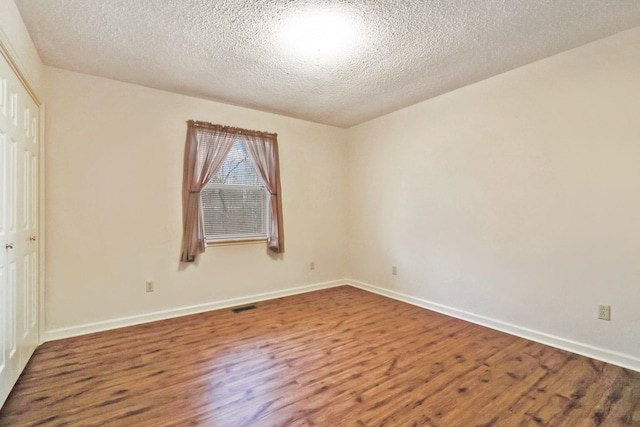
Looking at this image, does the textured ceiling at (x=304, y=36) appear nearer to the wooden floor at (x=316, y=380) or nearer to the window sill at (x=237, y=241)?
the window sill at (x=237, y=241)

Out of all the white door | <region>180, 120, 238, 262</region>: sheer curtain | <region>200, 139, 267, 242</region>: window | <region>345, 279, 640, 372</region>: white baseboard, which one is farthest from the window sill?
<region>345, 279, 640, 372</region>: white baseboard

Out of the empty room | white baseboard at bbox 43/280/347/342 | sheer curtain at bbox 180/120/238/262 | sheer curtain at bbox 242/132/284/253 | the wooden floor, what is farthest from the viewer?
sheer curtain at bbox 242/132/284/253

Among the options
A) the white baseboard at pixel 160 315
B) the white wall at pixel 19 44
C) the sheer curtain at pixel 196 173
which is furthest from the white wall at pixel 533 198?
the white wall at pixel 19 44

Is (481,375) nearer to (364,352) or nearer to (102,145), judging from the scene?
(364,352)

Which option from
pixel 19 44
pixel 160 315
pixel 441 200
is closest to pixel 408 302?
pixel 441 200

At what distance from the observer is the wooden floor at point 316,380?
5.38 feet

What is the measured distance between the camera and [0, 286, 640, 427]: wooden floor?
1641 millimetres

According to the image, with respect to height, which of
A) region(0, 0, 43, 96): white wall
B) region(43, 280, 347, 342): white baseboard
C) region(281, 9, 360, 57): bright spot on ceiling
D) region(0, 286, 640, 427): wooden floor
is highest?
region(281, 9, 360, 57): bright spot on ceiling

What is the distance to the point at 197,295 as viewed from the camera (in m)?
3.39

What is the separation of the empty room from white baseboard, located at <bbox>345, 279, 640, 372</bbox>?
0.5 inches

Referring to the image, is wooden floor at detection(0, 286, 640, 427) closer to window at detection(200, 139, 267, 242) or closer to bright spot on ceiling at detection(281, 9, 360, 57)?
window at detection(200, 139, 267, 242)

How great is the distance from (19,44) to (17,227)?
119 centimetres

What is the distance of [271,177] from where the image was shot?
3.86 m

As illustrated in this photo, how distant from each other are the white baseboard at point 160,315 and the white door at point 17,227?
28 cm
